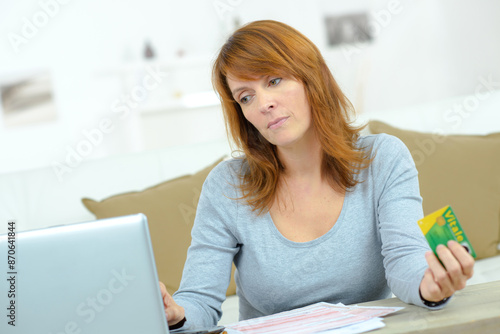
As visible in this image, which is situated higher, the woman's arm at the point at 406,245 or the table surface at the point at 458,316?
the woman's arm at the point at 406,245

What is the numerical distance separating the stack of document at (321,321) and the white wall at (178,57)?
4.58 m

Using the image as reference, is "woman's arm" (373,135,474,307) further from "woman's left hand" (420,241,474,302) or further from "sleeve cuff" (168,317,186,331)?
"sleeve cuff" (168,317,186,331)

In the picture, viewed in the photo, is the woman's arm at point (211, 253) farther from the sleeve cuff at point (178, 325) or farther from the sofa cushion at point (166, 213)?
the sofa cushion at point (166, 213)

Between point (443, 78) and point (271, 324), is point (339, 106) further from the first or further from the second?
point (443, 78)

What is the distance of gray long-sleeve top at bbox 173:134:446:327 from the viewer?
128cm

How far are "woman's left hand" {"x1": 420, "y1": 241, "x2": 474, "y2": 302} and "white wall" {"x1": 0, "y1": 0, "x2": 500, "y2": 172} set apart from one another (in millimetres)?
4702

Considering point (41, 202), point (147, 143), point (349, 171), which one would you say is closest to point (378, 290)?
point (349, 171)

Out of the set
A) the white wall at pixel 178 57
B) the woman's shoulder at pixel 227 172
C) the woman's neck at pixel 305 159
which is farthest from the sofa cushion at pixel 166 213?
the white wall at pixel 178 57

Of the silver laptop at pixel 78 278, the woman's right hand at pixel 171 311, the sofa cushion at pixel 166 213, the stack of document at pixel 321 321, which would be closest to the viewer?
the silver laptop at pixel 78 278

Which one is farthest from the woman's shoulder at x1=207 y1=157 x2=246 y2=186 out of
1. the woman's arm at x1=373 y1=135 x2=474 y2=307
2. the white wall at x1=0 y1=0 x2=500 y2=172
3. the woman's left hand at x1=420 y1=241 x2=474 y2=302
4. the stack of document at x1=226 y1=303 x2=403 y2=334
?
the white wall at x1=0 y1=0 x2=500 y2=172

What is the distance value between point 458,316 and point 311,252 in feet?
1.55

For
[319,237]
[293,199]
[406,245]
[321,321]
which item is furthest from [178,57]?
[321,321]

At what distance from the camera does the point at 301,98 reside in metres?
1.38

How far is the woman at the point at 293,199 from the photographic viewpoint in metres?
1.30
